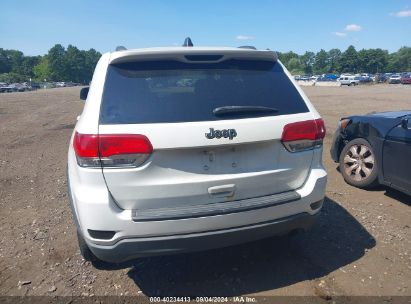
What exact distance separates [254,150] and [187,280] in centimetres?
133

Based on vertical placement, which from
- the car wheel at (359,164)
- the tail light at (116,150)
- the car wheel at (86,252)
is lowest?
the car wheel at (86,252)

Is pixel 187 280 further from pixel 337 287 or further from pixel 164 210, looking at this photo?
pixel 337 287

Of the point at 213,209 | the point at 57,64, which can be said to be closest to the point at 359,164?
the point at 213,209

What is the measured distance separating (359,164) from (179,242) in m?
3.66

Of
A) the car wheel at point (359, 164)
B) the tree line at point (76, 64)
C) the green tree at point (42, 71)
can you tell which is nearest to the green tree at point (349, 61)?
the tree line at point (76, 64)

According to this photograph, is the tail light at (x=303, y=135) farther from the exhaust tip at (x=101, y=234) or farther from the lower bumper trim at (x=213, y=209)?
the exhaust tip at (x=101, y=234)

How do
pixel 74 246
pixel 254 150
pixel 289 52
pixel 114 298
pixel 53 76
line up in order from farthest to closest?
pixel 289 52 → pixel 53 76 → pixel 74 246 → pixel 114 298 → pixel 254 150

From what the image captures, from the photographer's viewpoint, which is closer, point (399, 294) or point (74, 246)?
point (399, 294)

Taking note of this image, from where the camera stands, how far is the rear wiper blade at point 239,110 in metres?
2.64

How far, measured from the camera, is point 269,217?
2.77m

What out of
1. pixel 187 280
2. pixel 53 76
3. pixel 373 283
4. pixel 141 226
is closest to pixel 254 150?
pixel 141 226

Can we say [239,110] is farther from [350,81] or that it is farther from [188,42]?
[350,81]

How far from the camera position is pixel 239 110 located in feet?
8.83

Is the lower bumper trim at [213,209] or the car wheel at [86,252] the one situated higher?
the lower bumper trim at [213,209]
